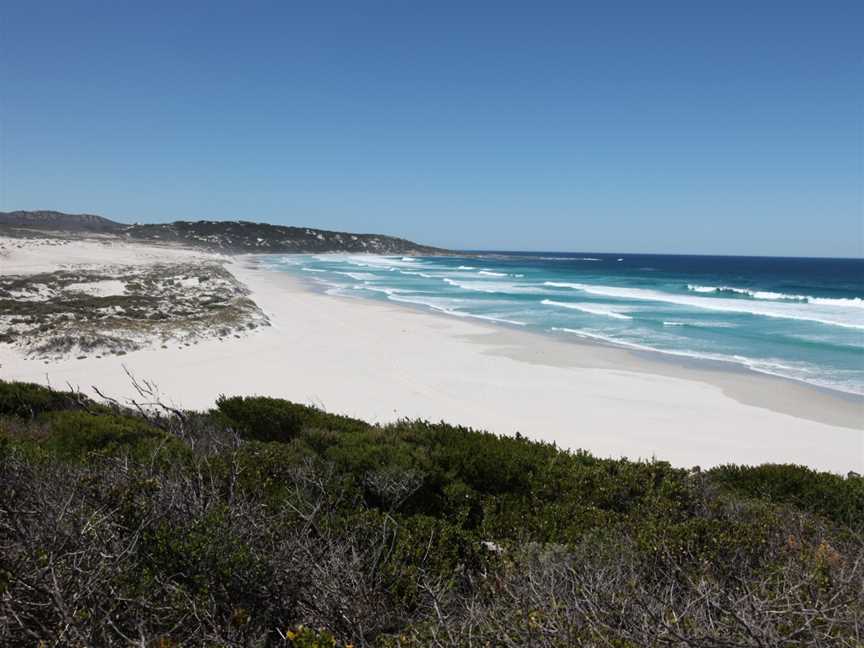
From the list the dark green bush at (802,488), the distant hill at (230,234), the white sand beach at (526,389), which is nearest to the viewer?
the dark green bush at (802,488)

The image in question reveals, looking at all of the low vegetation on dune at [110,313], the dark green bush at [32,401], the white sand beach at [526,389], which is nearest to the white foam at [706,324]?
the white sand beach at [526,389]

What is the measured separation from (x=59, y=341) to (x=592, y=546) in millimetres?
16271

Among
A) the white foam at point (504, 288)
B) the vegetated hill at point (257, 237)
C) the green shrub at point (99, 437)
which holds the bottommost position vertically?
the green shrub at point (99, 437)

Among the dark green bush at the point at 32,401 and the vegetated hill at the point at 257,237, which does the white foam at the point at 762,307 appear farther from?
the vegetated hill at the point at 257,237

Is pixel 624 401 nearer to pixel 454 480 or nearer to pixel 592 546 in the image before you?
pixel 454 480

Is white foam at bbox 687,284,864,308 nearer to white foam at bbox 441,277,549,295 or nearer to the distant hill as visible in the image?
white foam at bbox 441,277,549,295

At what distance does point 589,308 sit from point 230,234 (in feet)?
332

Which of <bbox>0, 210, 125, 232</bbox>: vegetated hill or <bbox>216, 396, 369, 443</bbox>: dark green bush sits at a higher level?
<bbox>0, 210, 125, 232</bbox>: vegetated hill

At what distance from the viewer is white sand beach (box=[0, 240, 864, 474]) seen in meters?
11.3

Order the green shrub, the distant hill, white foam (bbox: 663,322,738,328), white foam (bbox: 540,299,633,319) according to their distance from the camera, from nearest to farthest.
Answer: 1. the green shrub
2. white foam (bbox: 663,322,738,328)
3. white foam (bbox: 540,299,633,319)
4. the distant hill

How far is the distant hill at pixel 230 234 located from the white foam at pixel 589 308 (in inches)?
3135

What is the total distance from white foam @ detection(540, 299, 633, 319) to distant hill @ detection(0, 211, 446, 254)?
3135 inches

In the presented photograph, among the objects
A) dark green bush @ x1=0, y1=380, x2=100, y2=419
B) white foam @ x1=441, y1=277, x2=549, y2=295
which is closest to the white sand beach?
dark green bush @ x1=0, y1=380, x2=100, y2=419

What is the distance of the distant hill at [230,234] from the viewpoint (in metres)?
107
